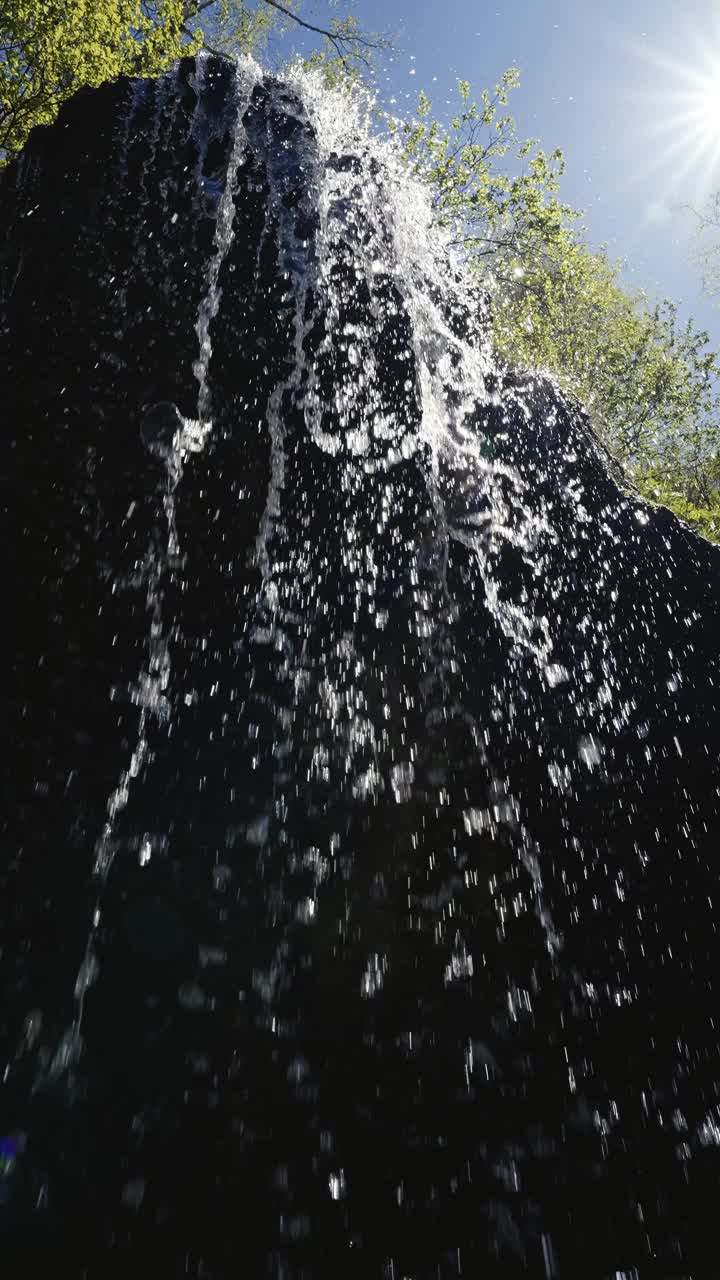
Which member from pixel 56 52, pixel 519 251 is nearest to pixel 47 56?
pixel 56 52

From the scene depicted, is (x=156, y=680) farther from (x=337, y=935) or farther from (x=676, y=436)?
(x=676, y=436)

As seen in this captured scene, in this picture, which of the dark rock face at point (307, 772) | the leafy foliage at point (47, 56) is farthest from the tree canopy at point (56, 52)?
the dark rock face at point (307, 772)

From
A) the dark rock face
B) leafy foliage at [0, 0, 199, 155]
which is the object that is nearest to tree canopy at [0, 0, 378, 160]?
leafy foliage at [0, 0, 199, 155]

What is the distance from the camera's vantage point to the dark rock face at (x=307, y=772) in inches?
81.6

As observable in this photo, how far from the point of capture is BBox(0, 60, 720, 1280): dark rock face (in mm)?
2072

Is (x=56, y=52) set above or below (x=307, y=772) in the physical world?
above

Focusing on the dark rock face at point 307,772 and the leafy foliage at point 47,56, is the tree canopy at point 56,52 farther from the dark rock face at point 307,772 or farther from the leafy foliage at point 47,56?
the dark rock face at point 307,772

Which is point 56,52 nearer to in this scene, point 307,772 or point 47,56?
point 47,56

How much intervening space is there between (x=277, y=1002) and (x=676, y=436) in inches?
677

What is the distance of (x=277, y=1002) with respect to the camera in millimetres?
2354

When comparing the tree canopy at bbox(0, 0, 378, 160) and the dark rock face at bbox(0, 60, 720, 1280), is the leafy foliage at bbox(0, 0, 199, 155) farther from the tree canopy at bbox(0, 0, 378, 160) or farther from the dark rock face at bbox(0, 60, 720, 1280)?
the dark rock face at bbox(0, 60, 720, 1280)

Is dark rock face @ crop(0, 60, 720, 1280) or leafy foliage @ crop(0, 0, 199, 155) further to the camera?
leafy foliage @ crop(0, 0, 199, 155)

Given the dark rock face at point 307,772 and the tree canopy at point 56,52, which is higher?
the tree canopy at point 56,52

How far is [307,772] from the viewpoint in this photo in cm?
305
